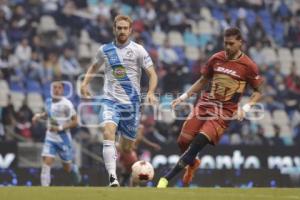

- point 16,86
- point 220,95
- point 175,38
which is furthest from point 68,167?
point 175,38

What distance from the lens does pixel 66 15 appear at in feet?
84.3

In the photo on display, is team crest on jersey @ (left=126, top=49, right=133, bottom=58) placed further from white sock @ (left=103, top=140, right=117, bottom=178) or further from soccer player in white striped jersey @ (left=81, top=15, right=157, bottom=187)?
white sock @ (left=103, top=140, right=117, bottom=178)

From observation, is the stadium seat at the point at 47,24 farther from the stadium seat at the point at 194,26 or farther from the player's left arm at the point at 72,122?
the player's left arm at the point at 72,122

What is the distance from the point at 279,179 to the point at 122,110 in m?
8.12

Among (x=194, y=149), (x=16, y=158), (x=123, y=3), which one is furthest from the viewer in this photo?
(x=123, y=3)

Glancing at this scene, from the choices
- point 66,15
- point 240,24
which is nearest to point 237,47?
point 66,15

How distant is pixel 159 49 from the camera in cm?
2580

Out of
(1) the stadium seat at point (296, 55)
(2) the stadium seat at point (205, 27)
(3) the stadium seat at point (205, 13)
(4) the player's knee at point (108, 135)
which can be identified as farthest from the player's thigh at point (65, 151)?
(1) the stadium seat at point (296, 55)

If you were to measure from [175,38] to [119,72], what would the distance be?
558 inches

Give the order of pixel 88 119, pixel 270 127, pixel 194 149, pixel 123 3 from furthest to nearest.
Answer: pixel 123 3
pixel 270 127
pixel 88 119
pixel 194 149

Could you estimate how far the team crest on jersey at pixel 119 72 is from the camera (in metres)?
12.9

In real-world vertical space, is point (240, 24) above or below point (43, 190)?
above

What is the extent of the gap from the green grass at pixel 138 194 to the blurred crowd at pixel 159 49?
34.6 feet

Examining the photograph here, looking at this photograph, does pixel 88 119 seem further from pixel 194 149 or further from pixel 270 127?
pixel 194 149
